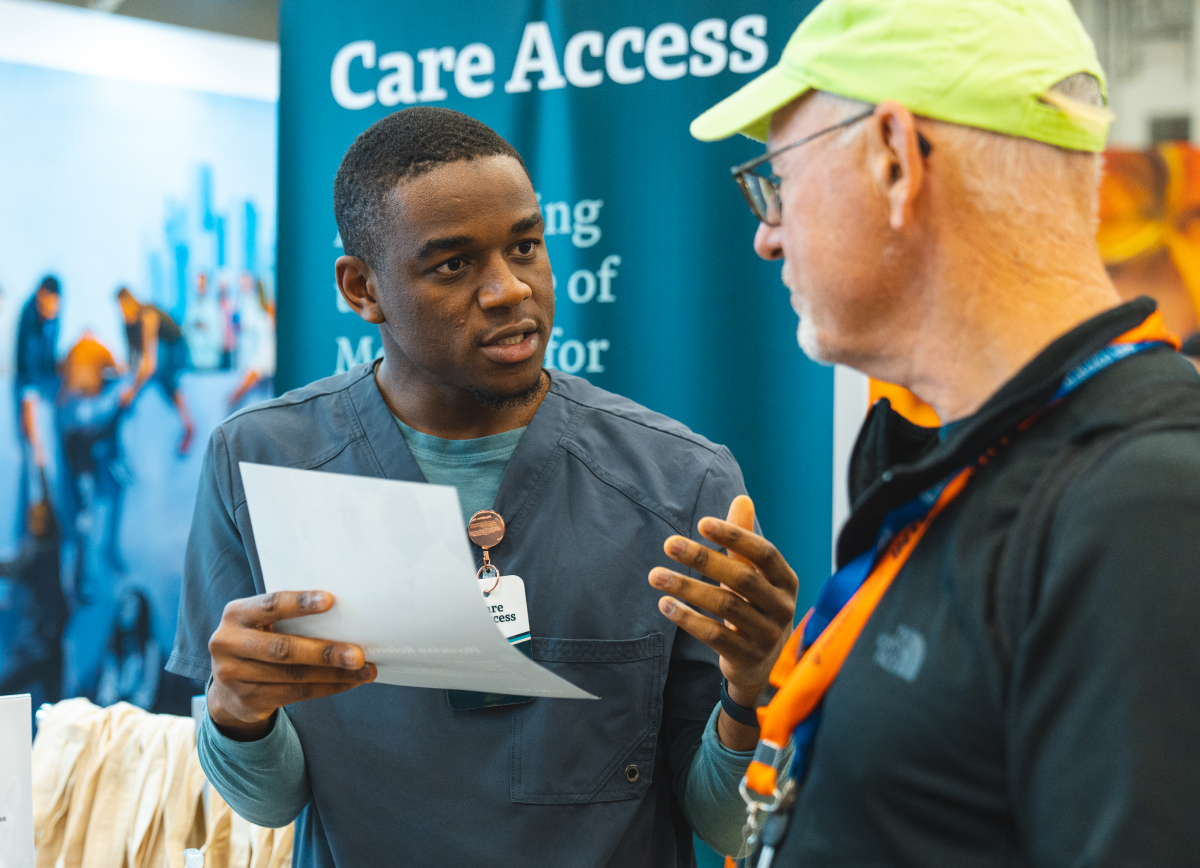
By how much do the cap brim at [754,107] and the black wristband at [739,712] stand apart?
690 mm

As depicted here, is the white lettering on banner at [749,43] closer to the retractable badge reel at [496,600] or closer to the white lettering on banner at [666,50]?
the white lettering on banner at [666,50]

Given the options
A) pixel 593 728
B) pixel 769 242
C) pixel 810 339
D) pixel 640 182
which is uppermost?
pixel 640 182

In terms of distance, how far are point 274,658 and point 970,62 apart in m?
0.94

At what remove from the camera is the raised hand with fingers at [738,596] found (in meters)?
1.08

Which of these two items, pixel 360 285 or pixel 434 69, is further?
pixel 434 69

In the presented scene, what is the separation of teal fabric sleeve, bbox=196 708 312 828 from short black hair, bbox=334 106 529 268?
75 cm

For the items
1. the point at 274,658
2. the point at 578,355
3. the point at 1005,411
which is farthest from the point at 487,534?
the point at 578,355

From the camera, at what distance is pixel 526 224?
1.54 meters

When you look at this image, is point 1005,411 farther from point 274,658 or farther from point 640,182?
point 640,182

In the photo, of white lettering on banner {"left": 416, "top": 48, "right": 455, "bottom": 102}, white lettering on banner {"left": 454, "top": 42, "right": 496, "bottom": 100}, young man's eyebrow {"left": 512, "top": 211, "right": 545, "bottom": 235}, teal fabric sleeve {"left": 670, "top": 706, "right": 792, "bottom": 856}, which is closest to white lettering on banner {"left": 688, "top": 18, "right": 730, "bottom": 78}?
white lettering on banner {"left": 454, "top": 42, "right": 496, "bottom": 100}

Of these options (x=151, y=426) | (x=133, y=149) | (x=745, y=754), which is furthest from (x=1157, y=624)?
(x=133, y=149)

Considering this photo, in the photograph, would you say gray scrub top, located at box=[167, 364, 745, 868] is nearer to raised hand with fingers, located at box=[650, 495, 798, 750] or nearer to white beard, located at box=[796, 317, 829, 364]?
raised hand with fingers, located at box=[650, 495, 798, 750]

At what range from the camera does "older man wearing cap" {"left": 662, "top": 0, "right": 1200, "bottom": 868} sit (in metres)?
0.66

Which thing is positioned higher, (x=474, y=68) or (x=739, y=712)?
(x=474, y=68)
